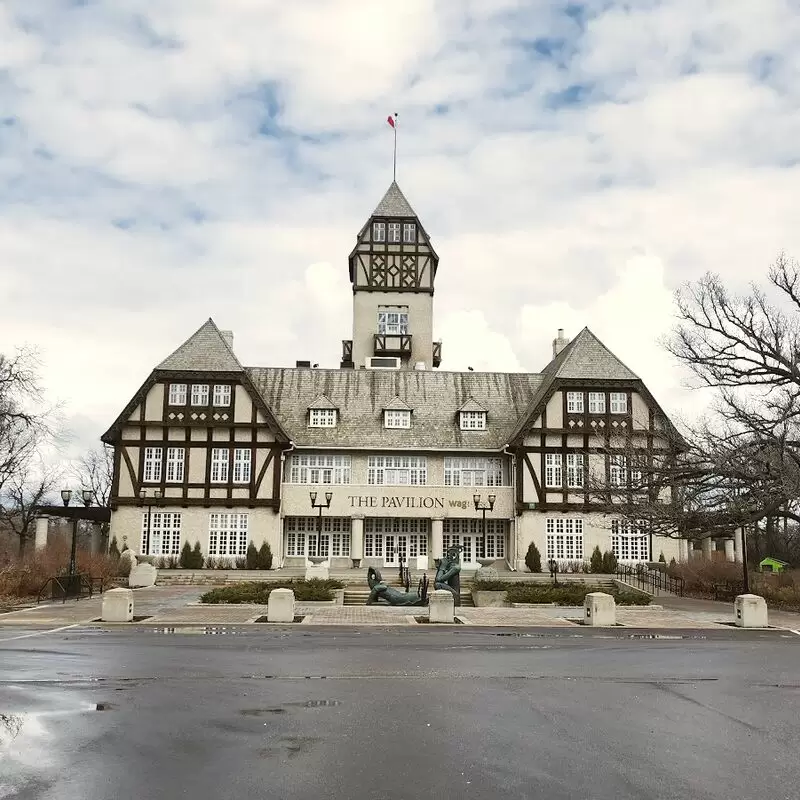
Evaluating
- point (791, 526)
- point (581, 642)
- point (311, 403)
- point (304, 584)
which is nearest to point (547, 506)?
point (311, 403)

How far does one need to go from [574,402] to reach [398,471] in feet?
31.3

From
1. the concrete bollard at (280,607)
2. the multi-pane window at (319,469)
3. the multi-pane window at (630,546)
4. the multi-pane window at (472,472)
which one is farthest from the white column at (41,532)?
the multi-pane window at (630,546)

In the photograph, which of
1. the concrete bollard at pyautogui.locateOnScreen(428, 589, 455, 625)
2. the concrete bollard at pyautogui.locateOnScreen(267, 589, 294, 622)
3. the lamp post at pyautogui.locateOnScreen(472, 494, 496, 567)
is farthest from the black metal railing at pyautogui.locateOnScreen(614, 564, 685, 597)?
the concrete bollard at pyautogui.locateOnScreen(267, 589, 294, 622)

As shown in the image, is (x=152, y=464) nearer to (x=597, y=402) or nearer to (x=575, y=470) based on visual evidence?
(x=575, y=470)

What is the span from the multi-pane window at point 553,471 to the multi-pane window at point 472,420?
13.6 feet

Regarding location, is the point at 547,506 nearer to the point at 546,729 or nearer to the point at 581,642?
the point at 581,642

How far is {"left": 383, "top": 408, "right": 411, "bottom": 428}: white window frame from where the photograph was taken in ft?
151

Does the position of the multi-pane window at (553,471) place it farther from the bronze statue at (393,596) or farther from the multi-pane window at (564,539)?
the bronze statue at (393,596)

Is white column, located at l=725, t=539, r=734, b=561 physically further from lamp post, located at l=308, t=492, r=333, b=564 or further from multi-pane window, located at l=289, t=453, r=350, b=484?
lamp post, located at l=308, t=492, r=333, b=564

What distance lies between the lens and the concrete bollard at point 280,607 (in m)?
22.4

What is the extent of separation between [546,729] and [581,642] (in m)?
9.64

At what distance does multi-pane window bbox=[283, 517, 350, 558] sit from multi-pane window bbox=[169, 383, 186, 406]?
8006 mm

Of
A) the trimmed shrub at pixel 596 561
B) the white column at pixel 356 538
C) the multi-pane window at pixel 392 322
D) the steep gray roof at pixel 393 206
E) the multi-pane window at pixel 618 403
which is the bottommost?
the trimmed shrub at pixel 596 561

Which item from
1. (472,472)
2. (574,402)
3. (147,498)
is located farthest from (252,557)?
(574,402)
